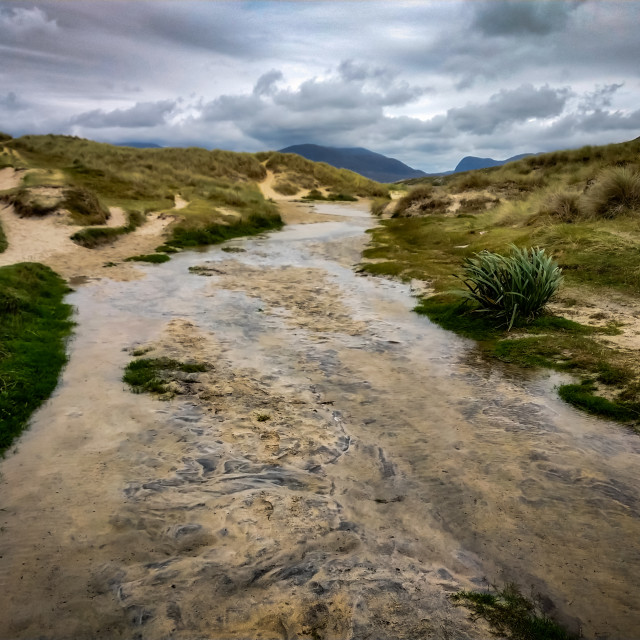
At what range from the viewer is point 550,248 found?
13602mm

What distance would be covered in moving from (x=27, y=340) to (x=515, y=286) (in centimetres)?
→ 908

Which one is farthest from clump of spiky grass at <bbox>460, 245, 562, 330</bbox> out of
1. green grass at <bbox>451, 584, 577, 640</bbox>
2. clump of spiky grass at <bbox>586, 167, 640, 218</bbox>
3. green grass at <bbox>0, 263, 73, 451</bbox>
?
green grass at <bbox>0, 263, 73, 451</bbox>

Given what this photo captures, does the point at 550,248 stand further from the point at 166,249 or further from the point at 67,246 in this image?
the point at 67,246

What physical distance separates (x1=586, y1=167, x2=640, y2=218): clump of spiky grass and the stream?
10574 millimetres

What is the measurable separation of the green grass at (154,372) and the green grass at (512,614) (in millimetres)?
4732

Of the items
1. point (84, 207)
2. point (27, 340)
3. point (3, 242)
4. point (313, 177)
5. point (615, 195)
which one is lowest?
point (27, 340)

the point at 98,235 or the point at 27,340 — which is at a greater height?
the point at 98,235

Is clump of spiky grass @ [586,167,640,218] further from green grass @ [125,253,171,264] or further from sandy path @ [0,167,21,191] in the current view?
sandy path @ [0,167,21,191]

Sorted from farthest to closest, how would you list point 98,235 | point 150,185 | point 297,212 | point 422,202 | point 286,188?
point 286,188
point 297,212
point 150,185
point 422,202
point 98,235

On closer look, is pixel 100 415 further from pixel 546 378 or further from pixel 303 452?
pixel 546 378

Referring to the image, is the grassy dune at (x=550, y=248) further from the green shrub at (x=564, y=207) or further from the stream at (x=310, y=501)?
the stream at (x=310, y=501)

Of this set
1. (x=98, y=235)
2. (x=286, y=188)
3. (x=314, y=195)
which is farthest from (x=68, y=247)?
(x=314, y=195)

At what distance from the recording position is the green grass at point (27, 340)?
5992 millimetres

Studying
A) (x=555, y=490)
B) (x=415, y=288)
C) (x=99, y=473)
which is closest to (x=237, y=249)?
(x=415, y=288)
